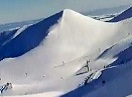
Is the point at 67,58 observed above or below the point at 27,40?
below

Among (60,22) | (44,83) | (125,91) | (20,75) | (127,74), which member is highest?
(60,22)

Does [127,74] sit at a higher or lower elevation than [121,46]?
lower

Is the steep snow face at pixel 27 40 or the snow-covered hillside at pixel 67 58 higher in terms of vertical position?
the steep snow face at pixel 27 40

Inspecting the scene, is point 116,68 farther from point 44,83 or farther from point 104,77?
point 44,83

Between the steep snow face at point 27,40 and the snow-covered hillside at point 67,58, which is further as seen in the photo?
the steep snow face at point 27,40

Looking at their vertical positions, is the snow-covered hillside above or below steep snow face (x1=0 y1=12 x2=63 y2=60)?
below

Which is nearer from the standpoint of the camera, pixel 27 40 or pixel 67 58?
pixel 67 58

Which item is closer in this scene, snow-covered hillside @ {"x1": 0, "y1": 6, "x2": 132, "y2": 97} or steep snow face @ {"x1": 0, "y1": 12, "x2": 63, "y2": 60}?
snow-covered hillside @ {"x1": 0, "y1": 6, "x2": 132, "y2": 97}

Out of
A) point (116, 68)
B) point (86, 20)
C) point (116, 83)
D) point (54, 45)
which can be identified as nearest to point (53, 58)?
point (54, 45)
